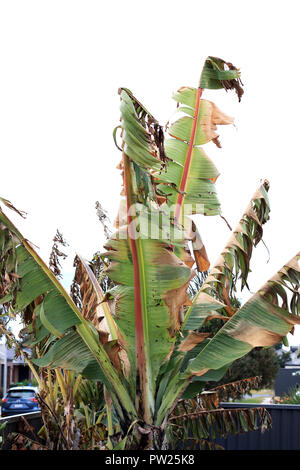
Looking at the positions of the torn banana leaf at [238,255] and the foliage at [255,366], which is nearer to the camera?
the torn banana leaf at [238,255]

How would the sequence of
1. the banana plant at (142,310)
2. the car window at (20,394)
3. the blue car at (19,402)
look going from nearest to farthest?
the banana plant at (142,310) → the blue car at (19,402) → the car window at (20,394)

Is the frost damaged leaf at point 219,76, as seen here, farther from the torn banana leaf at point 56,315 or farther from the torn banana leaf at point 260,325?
the torn banana leaf at point 56,315

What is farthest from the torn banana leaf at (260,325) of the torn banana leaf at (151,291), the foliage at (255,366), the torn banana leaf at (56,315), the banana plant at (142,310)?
the foliage at (255,366)

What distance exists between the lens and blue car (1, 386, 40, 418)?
742 inches

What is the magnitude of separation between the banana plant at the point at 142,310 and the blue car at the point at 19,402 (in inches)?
531

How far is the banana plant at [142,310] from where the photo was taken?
529cm

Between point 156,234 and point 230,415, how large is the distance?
3.44m

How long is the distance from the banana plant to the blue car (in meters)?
13.5

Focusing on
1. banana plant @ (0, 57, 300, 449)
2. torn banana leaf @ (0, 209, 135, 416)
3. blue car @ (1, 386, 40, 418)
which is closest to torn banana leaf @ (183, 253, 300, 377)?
banana plant @ (0, 57, 300, 449)

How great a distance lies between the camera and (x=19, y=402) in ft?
62.3

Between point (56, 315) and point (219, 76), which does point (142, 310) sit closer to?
point (56, 315)

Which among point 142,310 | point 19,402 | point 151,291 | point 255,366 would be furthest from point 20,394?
point 151,291
